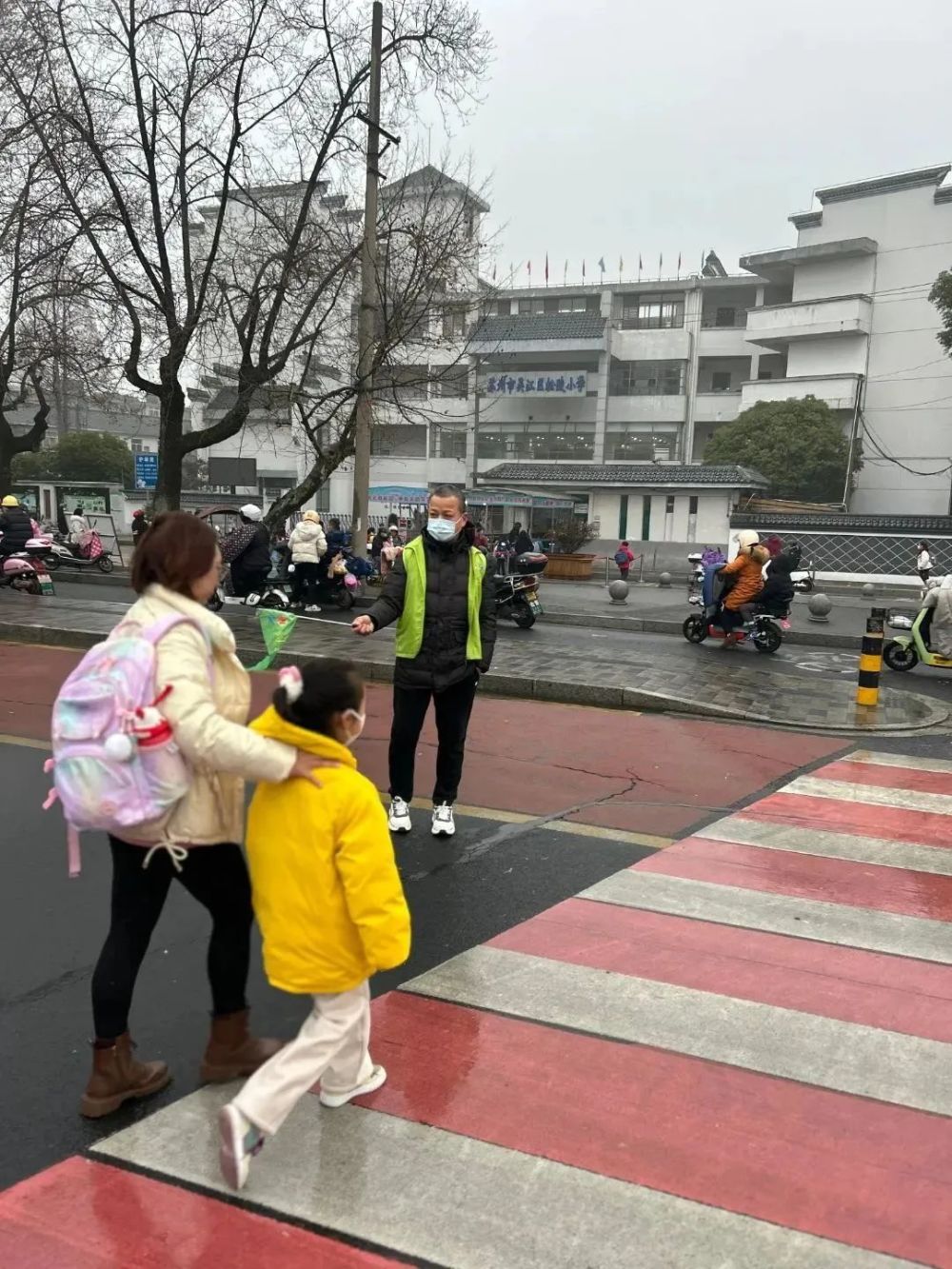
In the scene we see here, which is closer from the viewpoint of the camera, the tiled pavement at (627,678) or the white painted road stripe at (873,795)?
the white painted road stripe at (873,795)

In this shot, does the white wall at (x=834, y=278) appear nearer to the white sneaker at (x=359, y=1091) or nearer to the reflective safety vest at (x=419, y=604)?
the reflective safety vest at (x=419, y=604)

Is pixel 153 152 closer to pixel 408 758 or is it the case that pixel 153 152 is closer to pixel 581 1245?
pixel 408 758

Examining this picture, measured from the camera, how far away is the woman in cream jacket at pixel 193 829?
7.78 feet

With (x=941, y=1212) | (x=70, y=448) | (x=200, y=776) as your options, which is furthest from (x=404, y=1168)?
(x=70, y=448)

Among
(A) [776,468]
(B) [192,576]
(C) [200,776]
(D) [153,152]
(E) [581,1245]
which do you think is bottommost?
(E) [581,1245]

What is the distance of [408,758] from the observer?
16.1 ft

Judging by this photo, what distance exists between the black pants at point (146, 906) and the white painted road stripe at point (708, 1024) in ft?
3.22

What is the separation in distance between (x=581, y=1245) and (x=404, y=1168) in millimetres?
502

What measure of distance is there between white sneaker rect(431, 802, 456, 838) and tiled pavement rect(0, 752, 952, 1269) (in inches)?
40.5

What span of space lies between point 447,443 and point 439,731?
1929 inches

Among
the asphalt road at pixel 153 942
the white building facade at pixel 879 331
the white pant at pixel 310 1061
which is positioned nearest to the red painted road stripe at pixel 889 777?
the asphalt road at pixel 153 942

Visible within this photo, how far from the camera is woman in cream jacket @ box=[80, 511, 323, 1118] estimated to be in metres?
2.37

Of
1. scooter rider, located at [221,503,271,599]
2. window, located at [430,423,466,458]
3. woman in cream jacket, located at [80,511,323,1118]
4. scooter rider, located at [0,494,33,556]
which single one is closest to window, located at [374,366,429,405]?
scooter rider, located at [221,503,271,599]

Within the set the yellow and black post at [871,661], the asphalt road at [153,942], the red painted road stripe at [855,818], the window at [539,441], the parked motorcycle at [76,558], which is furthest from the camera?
the window at [539,441]
